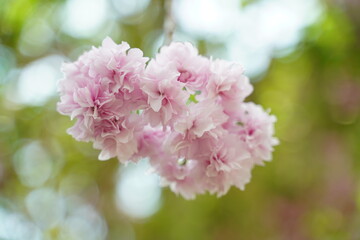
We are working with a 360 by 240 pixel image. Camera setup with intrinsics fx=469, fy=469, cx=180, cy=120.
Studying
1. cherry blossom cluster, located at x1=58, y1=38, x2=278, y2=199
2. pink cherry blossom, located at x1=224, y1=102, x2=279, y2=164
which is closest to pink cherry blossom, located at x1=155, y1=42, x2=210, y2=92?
cherry blossom cluster, located at x1=58, y1=38, x2=278, y2=199

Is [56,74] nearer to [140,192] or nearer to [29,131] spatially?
[29,131]

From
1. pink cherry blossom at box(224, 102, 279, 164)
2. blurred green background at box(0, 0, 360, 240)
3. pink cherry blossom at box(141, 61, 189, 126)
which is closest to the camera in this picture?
pink cherry blossom at box(141, 61, 189, 126)

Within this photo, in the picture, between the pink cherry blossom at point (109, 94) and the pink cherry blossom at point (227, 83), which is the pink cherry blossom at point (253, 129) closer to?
the pink cherry blossom at point (227, 83)

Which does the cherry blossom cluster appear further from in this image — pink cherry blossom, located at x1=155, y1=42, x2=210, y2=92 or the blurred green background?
the blurred green background

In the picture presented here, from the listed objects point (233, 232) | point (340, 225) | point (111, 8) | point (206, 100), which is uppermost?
point (111, 8)

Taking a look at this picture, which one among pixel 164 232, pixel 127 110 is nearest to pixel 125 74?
pixel 127 110

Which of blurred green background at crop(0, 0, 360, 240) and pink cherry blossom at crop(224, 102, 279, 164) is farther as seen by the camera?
blurred green background at crop(0, 0, 360, 240)

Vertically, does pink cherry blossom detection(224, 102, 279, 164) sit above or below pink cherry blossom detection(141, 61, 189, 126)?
above

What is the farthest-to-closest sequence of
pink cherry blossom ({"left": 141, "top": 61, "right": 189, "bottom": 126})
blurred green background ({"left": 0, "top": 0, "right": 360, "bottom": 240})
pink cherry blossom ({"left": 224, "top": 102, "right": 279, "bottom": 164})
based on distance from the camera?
blurred green background ({"left": 0, "top": 0, "right": 360, "bottom": 240}) < pink cherry blossom ({"left": 224, "top": 102, "right": 279, "bottom": 164}) < pink cherry blossom ({"left": 141, "top": 61, "right": 189, "bottom": 126})
